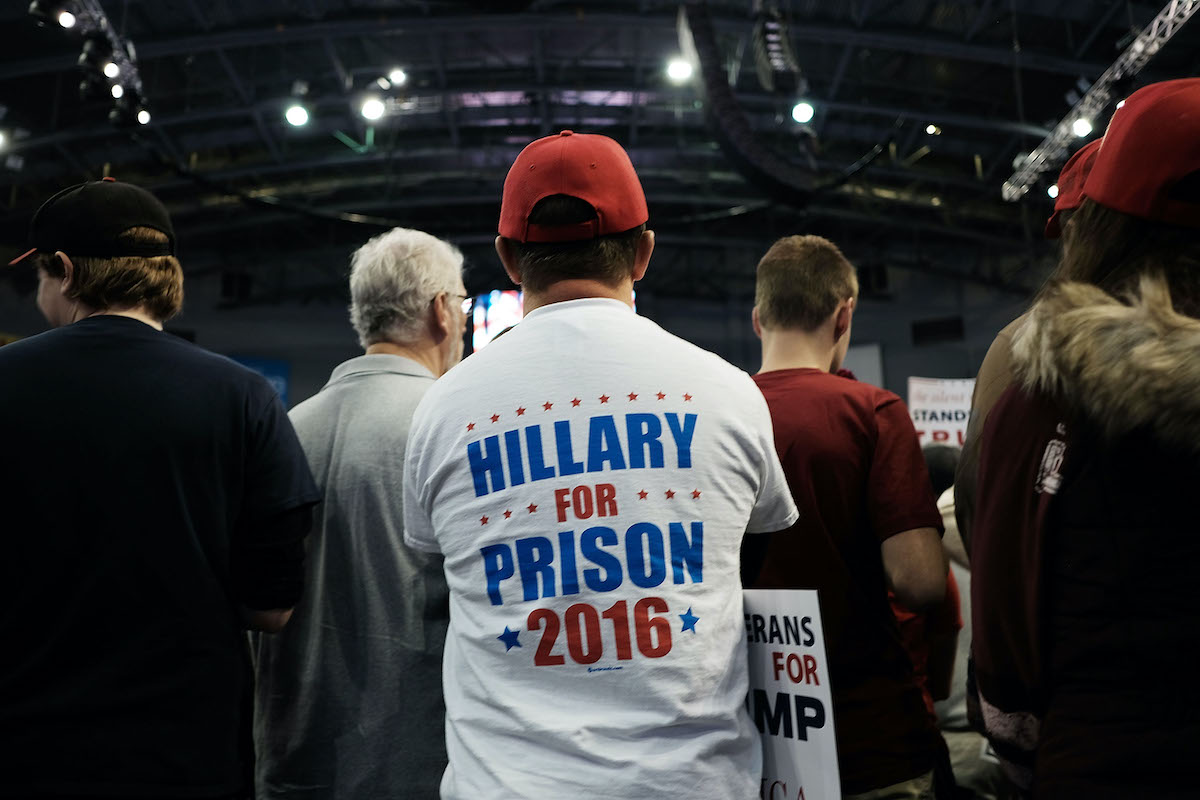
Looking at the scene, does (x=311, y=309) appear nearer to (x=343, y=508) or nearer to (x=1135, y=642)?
(x=343, y=508)

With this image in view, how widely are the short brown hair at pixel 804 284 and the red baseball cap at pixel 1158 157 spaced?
2.53 ft

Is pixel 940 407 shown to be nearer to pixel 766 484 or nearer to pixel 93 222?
pixel 766 484

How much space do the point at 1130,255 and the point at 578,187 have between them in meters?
0.69

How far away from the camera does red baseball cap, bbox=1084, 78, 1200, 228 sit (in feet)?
3.20

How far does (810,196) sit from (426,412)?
764 cm

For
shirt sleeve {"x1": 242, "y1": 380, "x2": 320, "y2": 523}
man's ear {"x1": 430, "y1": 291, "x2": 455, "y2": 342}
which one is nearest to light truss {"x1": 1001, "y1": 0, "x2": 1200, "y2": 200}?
man's ear {"x1": 430, "y1": 291, "x2": 455, "y2": 342}

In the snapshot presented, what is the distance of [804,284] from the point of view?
1.79 meters

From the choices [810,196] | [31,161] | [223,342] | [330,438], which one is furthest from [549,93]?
[330,438]

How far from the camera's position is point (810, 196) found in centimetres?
830

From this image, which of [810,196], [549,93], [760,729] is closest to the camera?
[760,729]

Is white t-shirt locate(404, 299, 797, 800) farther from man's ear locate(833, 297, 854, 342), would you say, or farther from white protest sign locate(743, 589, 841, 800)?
man's ear locate(833, 297, 854, 342)

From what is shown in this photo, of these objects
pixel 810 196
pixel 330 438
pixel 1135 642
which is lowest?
pixel 1135 642

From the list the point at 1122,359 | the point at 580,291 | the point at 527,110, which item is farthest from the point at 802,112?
the point at 1122,359

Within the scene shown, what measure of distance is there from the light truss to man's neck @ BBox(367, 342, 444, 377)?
7.38m
